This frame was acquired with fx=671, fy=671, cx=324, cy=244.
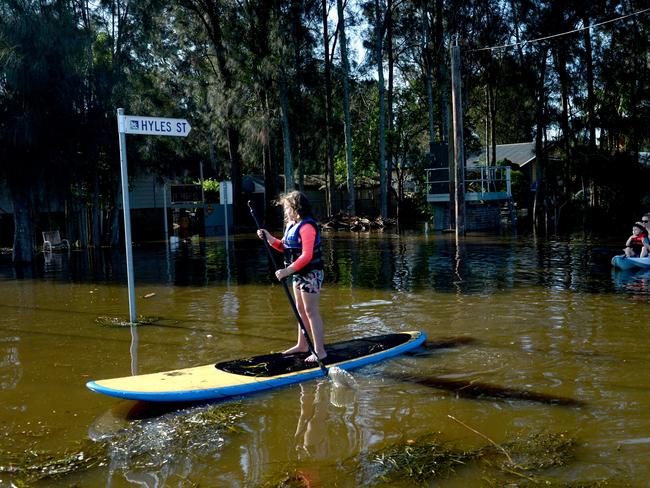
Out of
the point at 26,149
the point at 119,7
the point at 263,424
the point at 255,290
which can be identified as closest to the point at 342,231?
the point at 119,7

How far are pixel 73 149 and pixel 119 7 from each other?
7.58 m

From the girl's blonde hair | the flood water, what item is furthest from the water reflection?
the girl's blonde hair

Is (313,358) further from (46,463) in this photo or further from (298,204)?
(46,463)

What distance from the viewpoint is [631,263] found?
13.6 meters

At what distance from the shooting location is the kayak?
13.2 m

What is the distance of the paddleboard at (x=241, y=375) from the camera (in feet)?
17.7

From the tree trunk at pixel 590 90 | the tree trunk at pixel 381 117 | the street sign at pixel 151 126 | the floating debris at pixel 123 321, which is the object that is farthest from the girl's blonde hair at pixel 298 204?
the tree trunk at pixel 381 117

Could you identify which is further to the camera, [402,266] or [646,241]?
[402,266]

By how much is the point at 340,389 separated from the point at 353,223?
2727cm

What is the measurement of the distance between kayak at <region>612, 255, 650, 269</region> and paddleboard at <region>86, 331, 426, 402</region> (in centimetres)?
797

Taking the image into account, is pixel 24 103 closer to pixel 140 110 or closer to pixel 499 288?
pixel 140 110

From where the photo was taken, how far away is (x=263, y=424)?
16.8 feet

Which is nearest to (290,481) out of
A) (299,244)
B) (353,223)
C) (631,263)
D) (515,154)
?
(299,244)

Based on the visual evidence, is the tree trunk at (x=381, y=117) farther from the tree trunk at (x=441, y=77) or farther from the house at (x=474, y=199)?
the house at (x=474, y=199)
